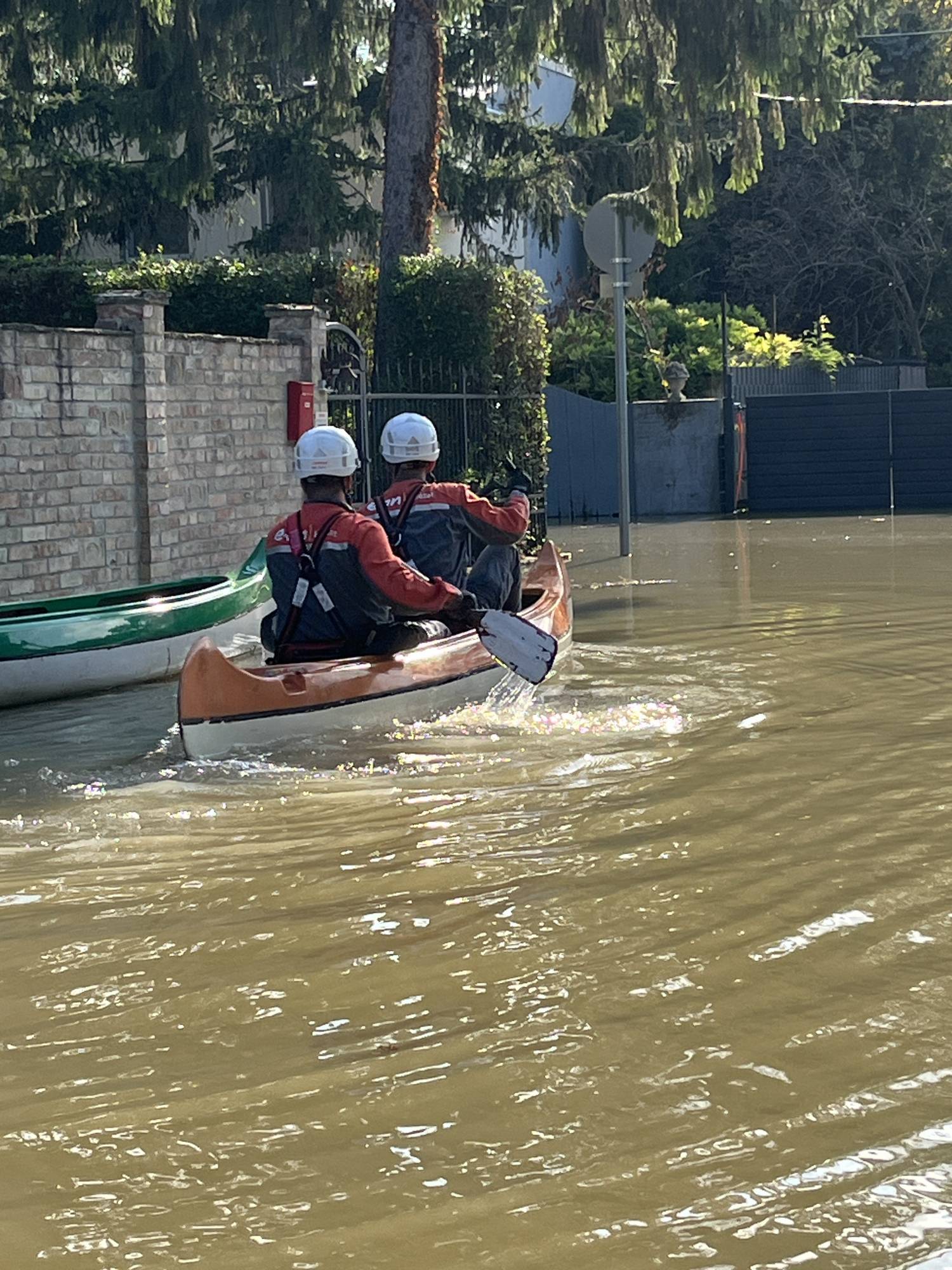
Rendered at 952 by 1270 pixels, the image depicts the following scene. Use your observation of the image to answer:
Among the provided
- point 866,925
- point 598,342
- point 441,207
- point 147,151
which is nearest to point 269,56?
point 147,151

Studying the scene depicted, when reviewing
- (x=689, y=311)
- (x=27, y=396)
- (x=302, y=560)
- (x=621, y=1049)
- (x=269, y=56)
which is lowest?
(x=621, y=1049)

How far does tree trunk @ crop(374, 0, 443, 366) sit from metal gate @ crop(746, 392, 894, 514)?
7.50 m

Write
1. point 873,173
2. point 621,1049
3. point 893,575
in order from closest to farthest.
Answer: point 621,1049 < point 893,575 < point 873,173

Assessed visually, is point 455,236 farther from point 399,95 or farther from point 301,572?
point 301,572

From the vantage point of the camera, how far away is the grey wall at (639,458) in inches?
1000

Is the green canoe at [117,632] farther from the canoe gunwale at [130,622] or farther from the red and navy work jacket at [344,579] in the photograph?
the red and navy work jacket at [344,579]

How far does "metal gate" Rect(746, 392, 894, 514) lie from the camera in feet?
87.4

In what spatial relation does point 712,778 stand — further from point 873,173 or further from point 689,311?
point 873,173

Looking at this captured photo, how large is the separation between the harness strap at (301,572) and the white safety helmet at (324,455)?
0.21 metres

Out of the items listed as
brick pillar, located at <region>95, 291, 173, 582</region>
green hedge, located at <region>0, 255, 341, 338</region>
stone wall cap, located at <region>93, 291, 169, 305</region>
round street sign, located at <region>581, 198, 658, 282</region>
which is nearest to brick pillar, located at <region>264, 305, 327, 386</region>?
brick pillar, located at <region>95, 291, 173, 582</region>

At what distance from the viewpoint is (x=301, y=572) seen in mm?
9031

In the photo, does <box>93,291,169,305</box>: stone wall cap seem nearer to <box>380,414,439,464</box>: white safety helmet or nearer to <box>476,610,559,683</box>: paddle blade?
<box>380,414,439,464</box>: white safety helmet

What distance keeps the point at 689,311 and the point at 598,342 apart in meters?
4.41

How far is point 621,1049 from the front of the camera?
450cm
